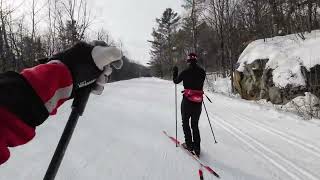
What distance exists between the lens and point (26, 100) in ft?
3.89

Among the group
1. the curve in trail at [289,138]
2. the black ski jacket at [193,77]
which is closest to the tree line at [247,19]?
the curve in trail at [289,138]

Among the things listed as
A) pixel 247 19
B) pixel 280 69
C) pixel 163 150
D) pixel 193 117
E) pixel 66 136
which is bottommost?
pixel 163 150

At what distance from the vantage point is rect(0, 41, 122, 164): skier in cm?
113

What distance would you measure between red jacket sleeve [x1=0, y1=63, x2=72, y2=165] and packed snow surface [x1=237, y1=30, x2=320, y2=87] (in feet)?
49.1

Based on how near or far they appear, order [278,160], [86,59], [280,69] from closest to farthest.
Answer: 1. [86,59]
2. [278,160]
3. [280,69]

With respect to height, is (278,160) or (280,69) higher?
(280,69)

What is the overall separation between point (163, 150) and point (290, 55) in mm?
11686

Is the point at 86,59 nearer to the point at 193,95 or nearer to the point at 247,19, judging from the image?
the point at 193,95

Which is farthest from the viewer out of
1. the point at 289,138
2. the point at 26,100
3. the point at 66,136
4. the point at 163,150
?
the point at 289,138

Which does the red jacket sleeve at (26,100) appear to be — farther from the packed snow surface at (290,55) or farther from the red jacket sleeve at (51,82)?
the packed snow surface at (290,55)

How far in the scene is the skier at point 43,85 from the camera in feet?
3.72

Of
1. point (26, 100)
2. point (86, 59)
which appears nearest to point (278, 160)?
point (86, 59)

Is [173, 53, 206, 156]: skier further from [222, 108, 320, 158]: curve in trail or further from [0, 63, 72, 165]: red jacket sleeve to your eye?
[0, 63, 72, 165]: red jacket sleeve

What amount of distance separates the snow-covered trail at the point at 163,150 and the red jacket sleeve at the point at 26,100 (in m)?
4.21
